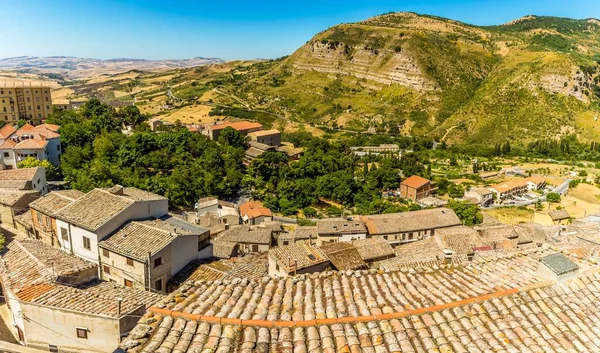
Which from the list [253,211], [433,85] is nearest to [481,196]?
[253,211]

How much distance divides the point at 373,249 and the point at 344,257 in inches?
241

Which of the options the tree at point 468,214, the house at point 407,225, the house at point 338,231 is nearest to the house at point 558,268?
the house at point 338,231

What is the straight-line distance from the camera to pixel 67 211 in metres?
23.4

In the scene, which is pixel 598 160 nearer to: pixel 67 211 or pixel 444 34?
pixel 444 34

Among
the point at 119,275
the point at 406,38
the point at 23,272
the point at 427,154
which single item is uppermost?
the point at 406,38

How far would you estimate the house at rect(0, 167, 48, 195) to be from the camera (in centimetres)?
3244

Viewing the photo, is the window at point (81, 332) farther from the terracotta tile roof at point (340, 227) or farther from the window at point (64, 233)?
the terracotta tile roof at point (340, 227)

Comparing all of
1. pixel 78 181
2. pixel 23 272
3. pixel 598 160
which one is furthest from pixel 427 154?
pixel 23 272

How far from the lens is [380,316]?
6.62m

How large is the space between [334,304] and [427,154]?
89.5 meters

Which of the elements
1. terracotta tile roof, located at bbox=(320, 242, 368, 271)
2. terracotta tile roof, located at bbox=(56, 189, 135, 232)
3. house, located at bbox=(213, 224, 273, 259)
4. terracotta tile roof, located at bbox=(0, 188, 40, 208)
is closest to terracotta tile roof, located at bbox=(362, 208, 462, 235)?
house, located at bbox=(213, 224, 273, 259)

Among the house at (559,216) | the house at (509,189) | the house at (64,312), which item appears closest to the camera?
the house at (64,312)

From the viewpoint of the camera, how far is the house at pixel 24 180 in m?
32.4

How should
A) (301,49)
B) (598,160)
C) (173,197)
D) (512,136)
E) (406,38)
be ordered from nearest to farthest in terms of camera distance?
1. (173,197)
2. (598,160)
3. (512,136)
4. (406,38)
5. (301,49)
